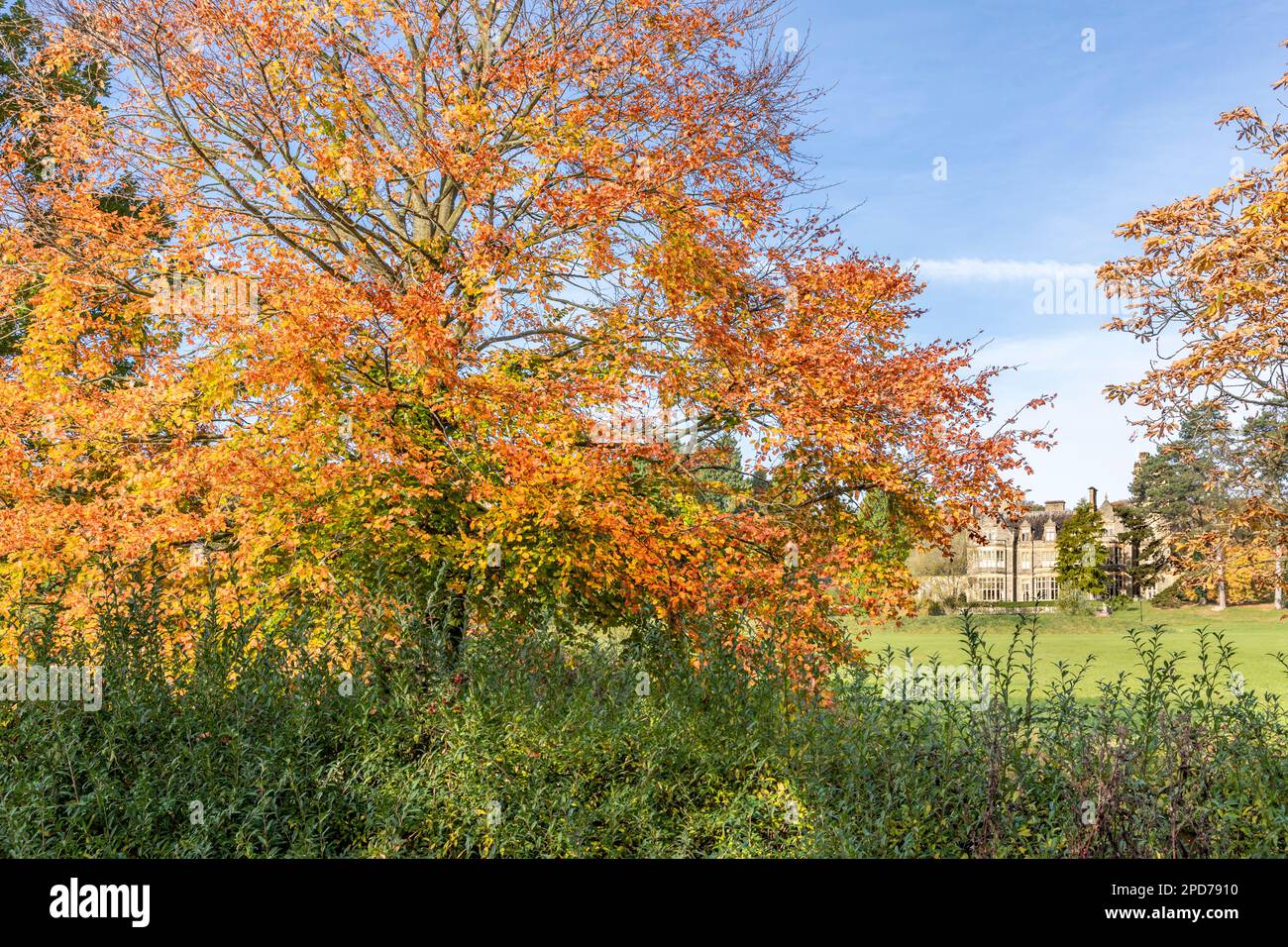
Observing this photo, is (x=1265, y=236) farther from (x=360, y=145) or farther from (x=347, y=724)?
(x=347, y=724)

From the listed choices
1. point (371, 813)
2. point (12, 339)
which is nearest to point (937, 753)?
point (371, 813)

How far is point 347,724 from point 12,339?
14.2m

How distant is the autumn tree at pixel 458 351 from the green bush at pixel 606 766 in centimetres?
160

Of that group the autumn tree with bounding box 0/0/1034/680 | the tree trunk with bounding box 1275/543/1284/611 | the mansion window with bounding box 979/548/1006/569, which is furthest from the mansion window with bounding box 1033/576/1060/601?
the autumn tree with bounding box 0/0/1034/680

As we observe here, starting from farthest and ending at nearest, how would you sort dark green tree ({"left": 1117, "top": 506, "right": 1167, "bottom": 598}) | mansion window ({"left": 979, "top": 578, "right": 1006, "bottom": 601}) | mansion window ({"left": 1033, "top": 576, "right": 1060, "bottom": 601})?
mansion window ({"left": 979, "top": 578, "right": 1006, "bottom": 601}) < mansion window ({"left": 1033, "top": 576, "right": 1060, "bottom": 601}) < dark green tree ({"left": 1117, "top": 506, "right": 1167, "bottom": 598})

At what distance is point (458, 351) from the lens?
337 inches

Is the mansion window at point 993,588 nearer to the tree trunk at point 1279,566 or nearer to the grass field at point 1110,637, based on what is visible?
the grass field at point 1110,637

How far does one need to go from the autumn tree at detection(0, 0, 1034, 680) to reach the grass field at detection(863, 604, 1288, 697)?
9.12 meters

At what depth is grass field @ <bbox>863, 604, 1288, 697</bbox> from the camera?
19094 mm

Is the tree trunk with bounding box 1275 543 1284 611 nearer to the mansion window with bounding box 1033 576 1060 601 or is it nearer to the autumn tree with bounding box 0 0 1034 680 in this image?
the autumn tree with bounding box 0 0 1034 680

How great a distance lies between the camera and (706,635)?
21.3 feet

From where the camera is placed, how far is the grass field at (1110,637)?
19.1 meters

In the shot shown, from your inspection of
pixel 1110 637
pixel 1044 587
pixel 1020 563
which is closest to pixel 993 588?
pixel 1020 563

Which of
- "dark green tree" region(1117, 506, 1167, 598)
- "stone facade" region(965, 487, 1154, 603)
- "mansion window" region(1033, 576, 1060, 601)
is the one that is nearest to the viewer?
"dark green tree" region(1117, 506, 1167, 598)
